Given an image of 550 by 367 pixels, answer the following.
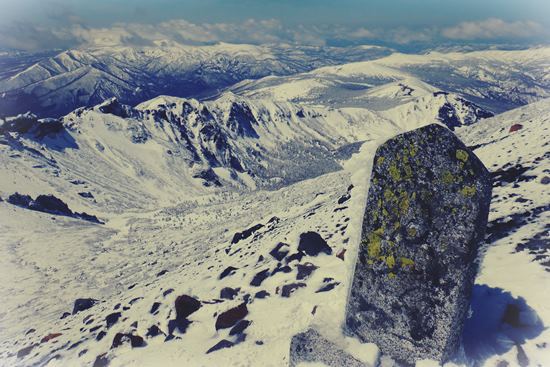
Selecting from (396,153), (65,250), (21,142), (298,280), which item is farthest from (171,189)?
(396,153)

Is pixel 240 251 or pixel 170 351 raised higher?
pixel 170 351

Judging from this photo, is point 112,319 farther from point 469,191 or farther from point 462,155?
point 462,155

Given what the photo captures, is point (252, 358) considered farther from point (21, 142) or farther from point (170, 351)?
point (21, 142)

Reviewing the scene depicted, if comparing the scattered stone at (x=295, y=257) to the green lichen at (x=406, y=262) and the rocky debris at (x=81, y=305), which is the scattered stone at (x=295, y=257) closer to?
the green lichen at (x=406, y=262)

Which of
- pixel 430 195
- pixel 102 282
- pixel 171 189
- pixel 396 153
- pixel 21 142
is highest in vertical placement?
pixel 396 153

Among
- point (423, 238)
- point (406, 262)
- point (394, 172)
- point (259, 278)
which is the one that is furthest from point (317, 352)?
point (259, 278)

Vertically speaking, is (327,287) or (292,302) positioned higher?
(327,287)

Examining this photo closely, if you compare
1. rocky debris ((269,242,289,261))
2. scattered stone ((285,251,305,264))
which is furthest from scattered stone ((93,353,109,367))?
rocky debris ((269,242,289,261))
